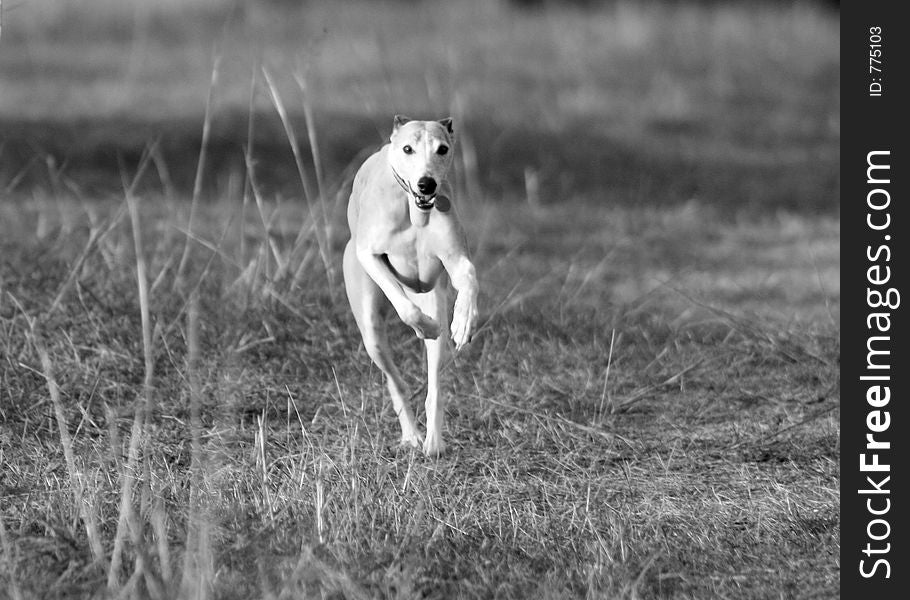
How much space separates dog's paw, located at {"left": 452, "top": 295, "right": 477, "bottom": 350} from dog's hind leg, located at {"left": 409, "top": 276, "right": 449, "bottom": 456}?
0.75ft

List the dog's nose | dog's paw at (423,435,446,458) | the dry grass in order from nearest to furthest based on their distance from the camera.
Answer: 1. the dog's nose
2. the dry grass
3. dog's paw at (423,435,446,458)

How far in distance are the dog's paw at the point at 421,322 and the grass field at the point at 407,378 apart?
0.45 meters

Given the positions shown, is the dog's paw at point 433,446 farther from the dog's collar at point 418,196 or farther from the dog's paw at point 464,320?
the dog's collar at point 418,196

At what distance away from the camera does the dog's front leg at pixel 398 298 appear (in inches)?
115

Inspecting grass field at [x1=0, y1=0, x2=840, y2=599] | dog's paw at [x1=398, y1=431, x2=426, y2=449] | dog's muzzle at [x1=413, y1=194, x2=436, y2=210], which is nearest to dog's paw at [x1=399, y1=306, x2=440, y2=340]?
dog's muzzle at [x1=413, y1=194, x2=436, y2=210]

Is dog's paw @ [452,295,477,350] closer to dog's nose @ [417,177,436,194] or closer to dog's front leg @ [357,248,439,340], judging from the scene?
dog's front leg @ [357,248,439,340]

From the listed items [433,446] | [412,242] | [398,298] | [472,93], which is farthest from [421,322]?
[472,93]

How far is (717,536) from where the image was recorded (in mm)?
3283

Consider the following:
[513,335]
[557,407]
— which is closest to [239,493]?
[557,407]

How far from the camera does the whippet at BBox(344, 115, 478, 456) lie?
2.81 meters

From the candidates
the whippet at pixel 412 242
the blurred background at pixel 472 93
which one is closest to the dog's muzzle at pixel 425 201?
the whippet at pixel 412 242

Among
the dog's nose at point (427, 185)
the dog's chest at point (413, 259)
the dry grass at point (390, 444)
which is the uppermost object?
the dog's nose at point (427, 185)
